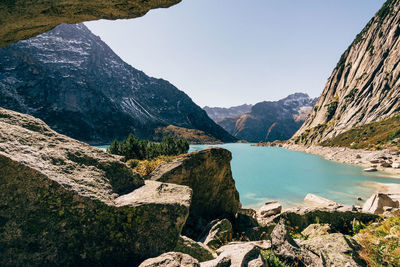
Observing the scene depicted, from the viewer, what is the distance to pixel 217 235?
8.72 metres

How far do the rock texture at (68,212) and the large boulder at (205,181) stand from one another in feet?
20.4

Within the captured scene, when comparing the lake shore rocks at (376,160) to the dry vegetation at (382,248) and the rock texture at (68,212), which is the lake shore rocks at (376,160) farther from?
the rock texture at (68,212)

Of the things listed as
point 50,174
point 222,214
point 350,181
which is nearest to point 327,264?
point 50,174

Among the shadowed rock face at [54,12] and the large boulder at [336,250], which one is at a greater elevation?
the shadowed rock face at [54,12]

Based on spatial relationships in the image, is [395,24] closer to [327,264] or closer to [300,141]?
[300,141]

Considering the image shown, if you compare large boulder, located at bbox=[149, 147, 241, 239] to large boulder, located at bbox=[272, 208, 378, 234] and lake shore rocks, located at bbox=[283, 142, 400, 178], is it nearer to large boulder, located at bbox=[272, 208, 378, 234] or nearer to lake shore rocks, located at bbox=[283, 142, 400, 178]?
large boulder, located at bbox=[272, 208, 378, 234]

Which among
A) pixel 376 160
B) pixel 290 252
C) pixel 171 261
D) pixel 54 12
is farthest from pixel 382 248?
pixel 376 160

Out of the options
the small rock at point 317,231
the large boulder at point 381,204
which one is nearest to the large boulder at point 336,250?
the small rock at point 317,231

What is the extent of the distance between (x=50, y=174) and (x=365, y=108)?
407 feet

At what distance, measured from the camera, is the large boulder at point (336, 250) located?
4.80m

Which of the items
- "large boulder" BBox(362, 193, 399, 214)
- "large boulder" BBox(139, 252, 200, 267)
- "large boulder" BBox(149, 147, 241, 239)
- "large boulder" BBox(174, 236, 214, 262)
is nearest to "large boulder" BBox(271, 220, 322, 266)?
"large boulder" BBox(174, 236, 214, 262)

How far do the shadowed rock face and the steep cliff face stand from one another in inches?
4268

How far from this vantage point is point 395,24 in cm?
9831

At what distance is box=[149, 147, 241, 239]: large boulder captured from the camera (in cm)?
1125
